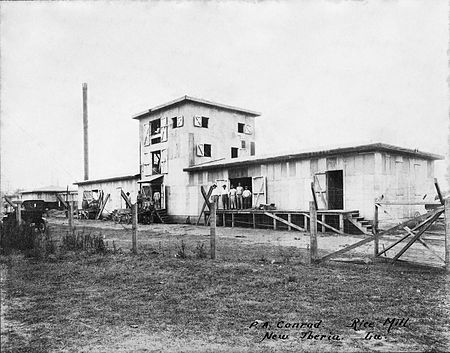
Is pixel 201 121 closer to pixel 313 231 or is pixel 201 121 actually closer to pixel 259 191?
pixel 259 191

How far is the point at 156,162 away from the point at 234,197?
10.0 metres

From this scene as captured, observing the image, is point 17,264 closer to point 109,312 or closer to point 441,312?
point 109,312

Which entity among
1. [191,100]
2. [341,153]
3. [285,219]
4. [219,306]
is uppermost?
[191,100]

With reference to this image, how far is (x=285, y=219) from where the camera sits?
20.4 meters

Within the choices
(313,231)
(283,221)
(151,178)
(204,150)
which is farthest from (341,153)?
(151,178)

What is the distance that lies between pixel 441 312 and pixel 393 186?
13743mm

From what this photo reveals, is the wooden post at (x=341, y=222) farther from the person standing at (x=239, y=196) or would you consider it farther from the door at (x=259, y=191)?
the person standing at (x=239, y=196)

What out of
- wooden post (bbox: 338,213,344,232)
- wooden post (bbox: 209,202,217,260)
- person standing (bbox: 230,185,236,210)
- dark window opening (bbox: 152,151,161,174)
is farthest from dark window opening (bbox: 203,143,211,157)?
wooden post (bbox: 209,202,217,260)

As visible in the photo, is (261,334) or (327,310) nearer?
(261,334)

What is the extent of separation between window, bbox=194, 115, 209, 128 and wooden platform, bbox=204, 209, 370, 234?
7.07 m

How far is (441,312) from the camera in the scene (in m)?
5.31

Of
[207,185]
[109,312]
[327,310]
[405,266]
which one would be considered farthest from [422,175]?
[109,312]

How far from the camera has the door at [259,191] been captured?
2164 cm

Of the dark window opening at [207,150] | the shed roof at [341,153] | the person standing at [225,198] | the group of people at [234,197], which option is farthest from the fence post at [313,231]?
the dark window opening at [207,150]
